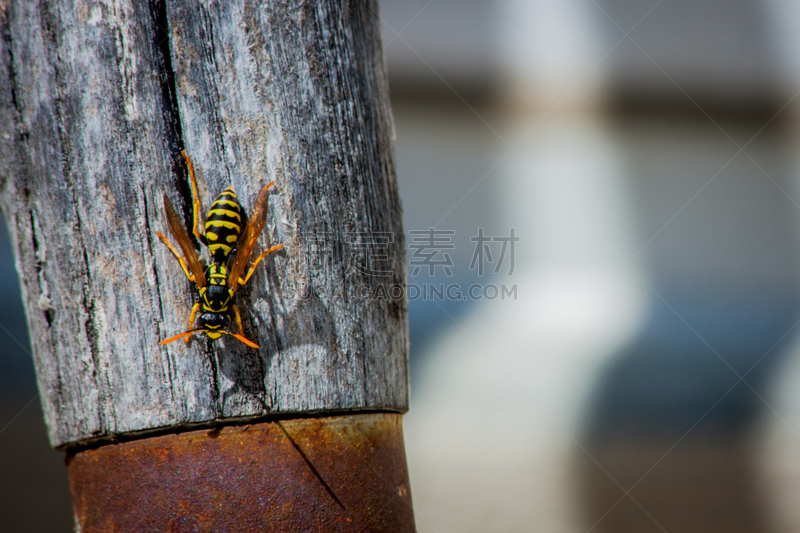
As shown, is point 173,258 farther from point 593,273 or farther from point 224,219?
point 593,273

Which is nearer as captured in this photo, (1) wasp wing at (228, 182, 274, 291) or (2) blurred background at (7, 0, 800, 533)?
(1) wasp wing at (228, 182, 274, 291)

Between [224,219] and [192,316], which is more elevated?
[224,219]

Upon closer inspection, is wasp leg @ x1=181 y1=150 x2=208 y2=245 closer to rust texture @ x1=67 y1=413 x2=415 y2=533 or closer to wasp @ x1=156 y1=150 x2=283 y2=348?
wasp @ x1=156 y1=150 x2=283 y2=348

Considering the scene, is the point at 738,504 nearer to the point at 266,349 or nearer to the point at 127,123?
the point at 266,349

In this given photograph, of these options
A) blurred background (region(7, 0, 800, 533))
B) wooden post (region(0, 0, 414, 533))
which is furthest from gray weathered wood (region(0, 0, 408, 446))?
blurred background (region(7, 0, 800, 533))

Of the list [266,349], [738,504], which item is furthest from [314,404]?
[738,504]

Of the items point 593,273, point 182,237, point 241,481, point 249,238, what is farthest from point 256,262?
point 593,273

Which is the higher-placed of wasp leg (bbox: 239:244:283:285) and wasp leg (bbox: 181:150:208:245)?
wasp leg (bbox: 181:150:208:245)
